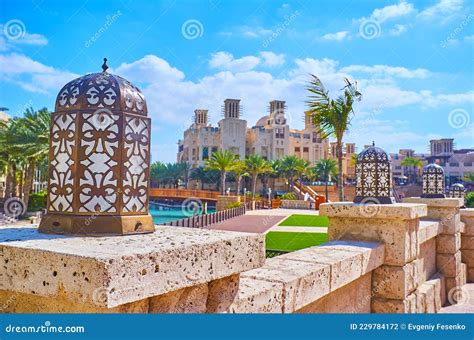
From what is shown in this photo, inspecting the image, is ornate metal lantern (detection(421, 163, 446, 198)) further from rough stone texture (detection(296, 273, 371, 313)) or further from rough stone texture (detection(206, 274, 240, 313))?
rough stone texture (detection(206, 274, 240, 313))

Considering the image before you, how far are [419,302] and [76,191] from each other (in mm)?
3737

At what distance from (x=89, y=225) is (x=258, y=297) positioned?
2.88 feet

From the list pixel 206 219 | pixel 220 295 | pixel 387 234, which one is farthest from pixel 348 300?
pixel 206 219

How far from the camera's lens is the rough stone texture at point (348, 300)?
2814 mm

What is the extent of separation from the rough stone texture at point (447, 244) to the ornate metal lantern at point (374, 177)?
7.97ft

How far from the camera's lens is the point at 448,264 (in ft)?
19.8

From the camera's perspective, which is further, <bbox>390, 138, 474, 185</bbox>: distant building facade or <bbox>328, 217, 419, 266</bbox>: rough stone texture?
<bbox>390, 138, 474, 185</bbox>: distant building facade

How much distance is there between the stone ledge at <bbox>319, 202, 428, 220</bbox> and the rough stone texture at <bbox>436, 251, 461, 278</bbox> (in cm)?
244

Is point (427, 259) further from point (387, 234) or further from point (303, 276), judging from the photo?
point (303, 276)

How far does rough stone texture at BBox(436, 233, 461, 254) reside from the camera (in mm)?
6055

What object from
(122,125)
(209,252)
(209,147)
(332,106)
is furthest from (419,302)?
(209,147)

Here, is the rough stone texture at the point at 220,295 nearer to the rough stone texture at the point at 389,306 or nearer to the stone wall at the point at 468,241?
the rough stone texture at the point at 389,306

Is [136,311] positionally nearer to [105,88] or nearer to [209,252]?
[209,252]

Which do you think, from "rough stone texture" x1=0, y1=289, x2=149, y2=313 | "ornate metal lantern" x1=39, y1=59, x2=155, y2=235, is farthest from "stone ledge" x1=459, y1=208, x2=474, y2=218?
"rough stone texture" x1=0, y1=289, x2=149, y2=313
